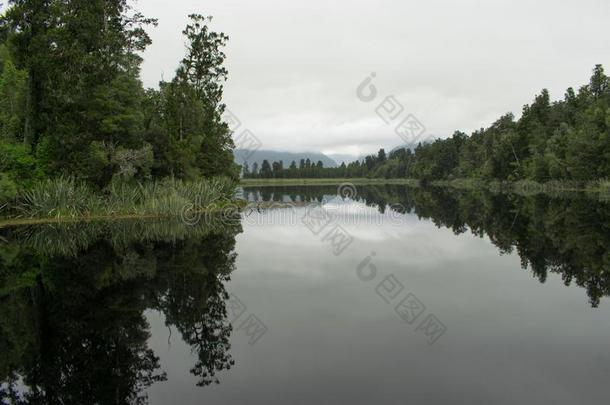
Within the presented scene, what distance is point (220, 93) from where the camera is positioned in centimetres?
4538

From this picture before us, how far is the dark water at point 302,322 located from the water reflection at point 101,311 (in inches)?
1.9

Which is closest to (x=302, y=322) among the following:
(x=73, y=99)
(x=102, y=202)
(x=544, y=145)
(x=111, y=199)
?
(x=111, y=199)

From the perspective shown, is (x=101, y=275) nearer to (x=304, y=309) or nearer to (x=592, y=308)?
(x=304, y=309)

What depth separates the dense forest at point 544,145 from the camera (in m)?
64.2

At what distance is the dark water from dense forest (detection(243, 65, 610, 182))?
48217 mm

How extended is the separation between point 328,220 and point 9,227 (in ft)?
69.1

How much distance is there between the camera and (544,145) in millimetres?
81938

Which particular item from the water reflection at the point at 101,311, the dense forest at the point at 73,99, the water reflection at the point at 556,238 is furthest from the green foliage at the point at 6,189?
the water reflection at the point at 556,238

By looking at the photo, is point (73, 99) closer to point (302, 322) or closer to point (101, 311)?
point (101, 311)

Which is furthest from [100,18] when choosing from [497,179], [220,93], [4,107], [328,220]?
[497,179]

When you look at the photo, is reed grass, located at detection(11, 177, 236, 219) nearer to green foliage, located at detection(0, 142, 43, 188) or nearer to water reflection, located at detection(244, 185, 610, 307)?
green foliage, located at detection(0, 142, 43, 188)

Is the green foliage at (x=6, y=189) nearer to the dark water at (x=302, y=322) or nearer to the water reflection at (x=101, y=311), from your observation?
the water reflection at (x=101, y=311)

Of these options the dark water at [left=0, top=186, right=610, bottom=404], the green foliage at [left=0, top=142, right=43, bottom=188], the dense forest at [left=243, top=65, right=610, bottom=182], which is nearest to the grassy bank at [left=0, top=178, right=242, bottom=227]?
the green foliage at [left=0, top=142, right=43, bottom=188]

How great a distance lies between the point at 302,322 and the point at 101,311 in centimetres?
531
